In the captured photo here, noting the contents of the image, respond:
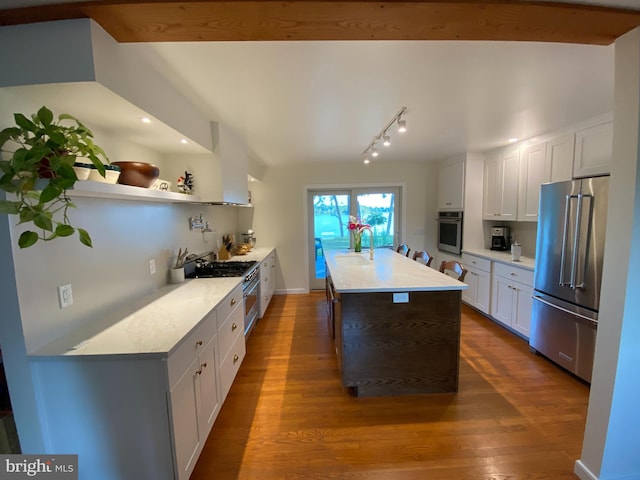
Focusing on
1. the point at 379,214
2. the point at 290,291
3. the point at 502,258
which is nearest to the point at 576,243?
the point at 502,258

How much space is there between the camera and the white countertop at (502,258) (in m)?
2.90

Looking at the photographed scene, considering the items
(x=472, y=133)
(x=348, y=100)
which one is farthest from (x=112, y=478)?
(x=472, y=133)

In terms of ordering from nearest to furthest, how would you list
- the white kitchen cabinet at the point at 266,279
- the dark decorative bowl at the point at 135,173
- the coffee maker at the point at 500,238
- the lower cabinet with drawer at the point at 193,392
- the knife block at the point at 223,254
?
the lower cabinet with drawer at the point at 193,392, the dark decorative bowl at the point at 135,173, the knife block at the point at 223,254, the white kitchen cabinet at the point at 266,279, the coffee maker at the point at 500,238

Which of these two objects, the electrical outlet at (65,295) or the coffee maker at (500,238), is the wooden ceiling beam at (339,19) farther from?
the coffee maker at (500,238)

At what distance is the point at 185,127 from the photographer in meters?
1.90

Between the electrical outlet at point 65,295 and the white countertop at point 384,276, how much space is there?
5.15 ft

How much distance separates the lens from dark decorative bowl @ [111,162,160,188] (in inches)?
58.9

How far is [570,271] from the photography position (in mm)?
2250

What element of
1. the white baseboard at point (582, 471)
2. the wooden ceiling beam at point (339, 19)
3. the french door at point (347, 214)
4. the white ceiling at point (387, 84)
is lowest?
the white baseboard at point (582, 471)

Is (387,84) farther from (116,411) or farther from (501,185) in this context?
(501,185)

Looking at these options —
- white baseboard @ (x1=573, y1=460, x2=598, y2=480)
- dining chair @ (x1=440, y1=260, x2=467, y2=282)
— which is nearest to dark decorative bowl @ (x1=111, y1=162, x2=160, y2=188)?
dining chair @ (x1=440, y1=260, x2=467, y2=282)

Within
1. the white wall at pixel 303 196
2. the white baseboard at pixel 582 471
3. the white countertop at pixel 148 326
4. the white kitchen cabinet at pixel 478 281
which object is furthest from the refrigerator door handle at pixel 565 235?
the white countertop at pixel 148 326

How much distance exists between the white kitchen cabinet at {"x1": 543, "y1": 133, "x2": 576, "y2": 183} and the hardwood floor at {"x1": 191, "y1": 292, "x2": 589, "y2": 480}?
6.39 ft

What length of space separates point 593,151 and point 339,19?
2897 millimetres
